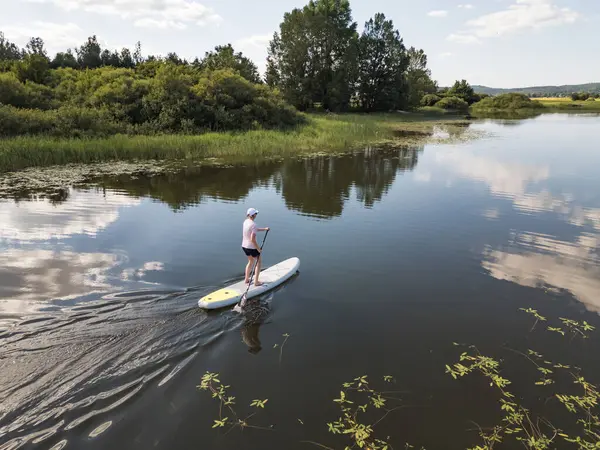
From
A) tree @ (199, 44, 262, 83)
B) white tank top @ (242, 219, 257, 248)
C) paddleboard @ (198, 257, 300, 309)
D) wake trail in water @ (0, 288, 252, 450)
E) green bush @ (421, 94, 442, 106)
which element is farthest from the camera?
green bush @ (421, 94, 442, 106)

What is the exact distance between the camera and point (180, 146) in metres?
25.7

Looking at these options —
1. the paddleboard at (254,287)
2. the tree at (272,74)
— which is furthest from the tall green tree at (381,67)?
the paddleboard at (254,287)

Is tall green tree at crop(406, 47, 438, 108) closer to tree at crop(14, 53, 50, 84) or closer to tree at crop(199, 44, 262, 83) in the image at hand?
tree at crop(199, 44, 262, 83)

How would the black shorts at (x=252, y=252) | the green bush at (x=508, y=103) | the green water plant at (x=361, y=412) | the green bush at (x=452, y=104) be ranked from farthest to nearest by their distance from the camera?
the green bush at (x=508, y=103), the green bush at (x=452, y=104), the black shorts at (x=252, y=252), the green water plant at (x=361, y=412)

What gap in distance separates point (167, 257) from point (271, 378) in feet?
17.8

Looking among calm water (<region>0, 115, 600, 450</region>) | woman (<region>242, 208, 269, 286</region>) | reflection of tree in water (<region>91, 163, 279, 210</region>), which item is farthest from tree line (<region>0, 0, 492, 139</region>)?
woman (<region>242, 208, 269, 286</region>)

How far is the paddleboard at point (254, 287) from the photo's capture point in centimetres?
766

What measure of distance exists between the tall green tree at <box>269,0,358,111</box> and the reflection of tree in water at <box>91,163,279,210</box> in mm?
43533

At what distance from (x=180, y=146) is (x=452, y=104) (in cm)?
7881

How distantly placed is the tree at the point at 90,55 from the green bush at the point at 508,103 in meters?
79.7

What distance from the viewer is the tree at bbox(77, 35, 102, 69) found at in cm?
5088

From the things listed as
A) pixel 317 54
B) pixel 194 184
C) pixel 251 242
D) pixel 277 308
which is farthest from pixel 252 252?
pixel 317 54

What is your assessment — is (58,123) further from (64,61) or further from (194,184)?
(64,61)

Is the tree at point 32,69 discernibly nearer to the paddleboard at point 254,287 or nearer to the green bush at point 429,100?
the paddleboard at point 254,287
